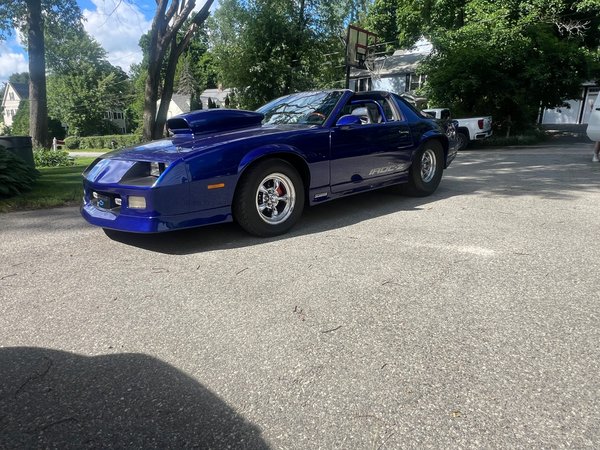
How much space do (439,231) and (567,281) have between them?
4.83ft

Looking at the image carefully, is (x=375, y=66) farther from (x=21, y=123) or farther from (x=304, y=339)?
(x=21, y=123)

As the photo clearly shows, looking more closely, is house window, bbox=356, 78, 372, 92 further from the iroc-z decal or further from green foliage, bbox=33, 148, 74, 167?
the iroc-z decal

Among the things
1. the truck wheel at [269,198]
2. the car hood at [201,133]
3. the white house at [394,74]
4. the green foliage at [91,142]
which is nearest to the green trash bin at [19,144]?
the car hood at [201,133]

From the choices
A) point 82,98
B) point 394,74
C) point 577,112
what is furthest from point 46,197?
point 82,98

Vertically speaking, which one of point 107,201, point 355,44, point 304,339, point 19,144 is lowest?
point 304,339

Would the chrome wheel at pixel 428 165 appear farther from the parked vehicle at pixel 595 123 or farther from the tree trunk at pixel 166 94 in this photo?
the tree trunk at pixel 166 94

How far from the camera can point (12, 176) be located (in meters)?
6.36

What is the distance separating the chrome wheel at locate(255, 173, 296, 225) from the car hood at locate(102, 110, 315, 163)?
47cm

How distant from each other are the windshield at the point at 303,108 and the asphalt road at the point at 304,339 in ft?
4.61

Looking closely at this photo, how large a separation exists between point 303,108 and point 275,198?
1453 millimetres

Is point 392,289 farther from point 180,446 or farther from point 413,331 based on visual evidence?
point 180,446

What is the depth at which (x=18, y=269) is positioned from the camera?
3576mm

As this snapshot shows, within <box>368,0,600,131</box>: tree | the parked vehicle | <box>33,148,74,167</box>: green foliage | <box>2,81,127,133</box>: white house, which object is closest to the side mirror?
the parked vehicle

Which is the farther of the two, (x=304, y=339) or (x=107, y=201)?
(x=107, y=201)
